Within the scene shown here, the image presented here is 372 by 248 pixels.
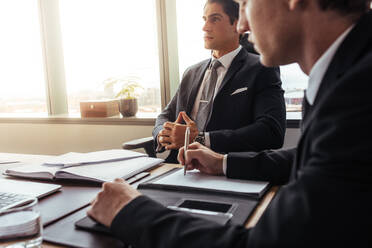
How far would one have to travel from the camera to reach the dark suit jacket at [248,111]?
1.82 meters

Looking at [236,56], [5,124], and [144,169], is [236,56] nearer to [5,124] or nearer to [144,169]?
[144,169]

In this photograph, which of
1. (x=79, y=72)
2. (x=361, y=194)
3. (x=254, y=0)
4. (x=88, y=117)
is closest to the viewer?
(x=361, y=194)

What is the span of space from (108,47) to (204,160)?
2.42m

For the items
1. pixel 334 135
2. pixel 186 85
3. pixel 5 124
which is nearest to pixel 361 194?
pixel 334 135

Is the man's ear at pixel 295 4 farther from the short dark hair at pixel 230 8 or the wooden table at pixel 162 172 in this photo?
the short dark hair at pixel 230 8

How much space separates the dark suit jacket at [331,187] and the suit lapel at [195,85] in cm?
152

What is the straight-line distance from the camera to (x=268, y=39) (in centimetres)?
85

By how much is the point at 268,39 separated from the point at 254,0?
101 mm

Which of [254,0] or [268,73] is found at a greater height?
[254,0]

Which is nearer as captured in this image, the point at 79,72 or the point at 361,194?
the point at 361,194

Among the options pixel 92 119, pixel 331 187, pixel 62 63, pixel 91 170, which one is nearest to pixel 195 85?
pixel 91 170

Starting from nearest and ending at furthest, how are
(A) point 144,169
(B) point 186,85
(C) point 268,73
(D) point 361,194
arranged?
1. (D) point 361,194
2. (A) point 144,169
3. (C) point 268,73
4. (B) point 186,85

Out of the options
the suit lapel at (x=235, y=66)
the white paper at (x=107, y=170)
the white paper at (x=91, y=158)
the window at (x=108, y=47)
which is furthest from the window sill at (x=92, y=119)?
the white paper at (x=107, y=170)

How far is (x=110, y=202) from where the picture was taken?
790 mm
